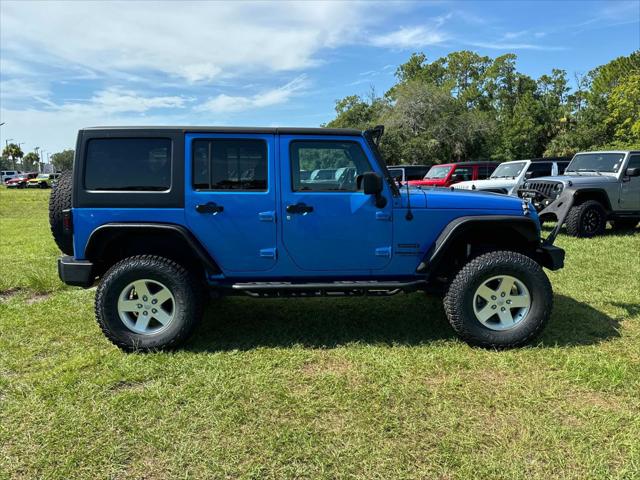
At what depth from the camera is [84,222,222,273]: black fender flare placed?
11.9ft

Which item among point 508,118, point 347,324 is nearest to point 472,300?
point 347,324

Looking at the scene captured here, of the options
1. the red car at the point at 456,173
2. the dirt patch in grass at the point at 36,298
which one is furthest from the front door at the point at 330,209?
the red car at the point at 456,173

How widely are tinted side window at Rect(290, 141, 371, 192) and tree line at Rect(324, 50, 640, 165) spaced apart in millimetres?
30044

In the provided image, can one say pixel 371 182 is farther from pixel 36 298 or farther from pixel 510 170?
pixel 510 170

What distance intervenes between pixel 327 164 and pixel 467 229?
4.18ft

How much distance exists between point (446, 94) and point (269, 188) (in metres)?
39.1

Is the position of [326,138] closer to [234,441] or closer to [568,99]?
[234,441]

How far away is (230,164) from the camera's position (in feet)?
12.3

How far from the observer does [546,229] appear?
1030 centimetres

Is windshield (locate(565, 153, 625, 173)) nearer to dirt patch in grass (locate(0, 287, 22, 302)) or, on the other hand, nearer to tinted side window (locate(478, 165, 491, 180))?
tinted side window (locate(478, 165, 491, 180))

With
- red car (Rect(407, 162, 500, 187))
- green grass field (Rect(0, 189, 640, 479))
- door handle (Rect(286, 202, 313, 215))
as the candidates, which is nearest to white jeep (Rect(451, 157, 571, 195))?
red car (Rect(407, 162, 500, 187))

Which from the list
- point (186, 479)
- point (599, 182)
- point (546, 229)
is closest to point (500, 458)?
point (186, 479)

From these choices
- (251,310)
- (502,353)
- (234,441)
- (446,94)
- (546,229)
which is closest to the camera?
(234,441)

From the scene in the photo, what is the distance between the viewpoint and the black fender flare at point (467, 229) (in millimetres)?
3717
